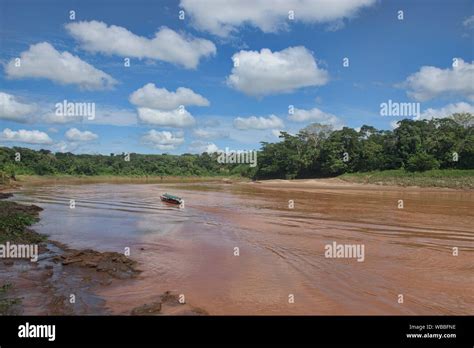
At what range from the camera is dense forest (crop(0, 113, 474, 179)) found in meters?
51.8

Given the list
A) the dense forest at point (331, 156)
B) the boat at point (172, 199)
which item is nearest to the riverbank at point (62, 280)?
the boat at point (172, 199)

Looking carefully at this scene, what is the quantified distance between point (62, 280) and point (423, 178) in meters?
48.6

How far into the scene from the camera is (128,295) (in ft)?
25.9

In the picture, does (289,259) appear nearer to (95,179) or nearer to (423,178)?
(423,178)

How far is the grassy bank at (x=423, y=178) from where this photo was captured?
43969 mm

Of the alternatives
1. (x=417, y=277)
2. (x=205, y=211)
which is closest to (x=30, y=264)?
(x=417, y=277)

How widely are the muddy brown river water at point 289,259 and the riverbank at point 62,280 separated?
1.25ft

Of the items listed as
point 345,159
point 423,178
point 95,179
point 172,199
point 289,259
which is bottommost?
point 289,259

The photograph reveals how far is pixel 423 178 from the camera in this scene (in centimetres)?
4822

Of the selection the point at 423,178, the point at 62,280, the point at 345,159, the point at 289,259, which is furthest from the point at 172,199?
the point at 345,159

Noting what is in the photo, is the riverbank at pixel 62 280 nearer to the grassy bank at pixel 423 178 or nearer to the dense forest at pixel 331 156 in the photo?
the grassy bank at pixel 423 178
